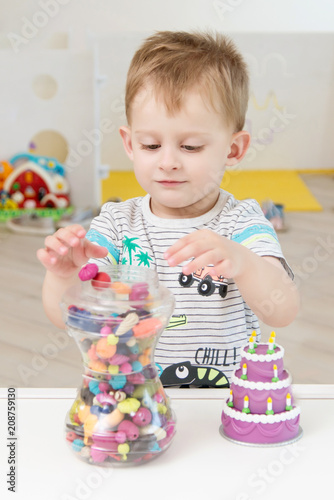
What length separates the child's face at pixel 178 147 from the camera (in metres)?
0.74

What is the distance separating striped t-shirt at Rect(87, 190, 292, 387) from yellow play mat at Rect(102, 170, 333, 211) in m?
2.07

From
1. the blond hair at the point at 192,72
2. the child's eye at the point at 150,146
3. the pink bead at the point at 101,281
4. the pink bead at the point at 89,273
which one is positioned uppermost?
the blond hair at the point at 192,72

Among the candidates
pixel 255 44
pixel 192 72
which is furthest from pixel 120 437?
pixel 255 44

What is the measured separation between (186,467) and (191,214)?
15.2 inches

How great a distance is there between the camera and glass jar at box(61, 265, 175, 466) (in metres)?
0.52

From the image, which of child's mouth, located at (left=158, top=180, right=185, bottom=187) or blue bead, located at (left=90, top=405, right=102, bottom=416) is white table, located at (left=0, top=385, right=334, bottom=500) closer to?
blue bead, located at (left=90, top=405, right=102, bottom=416)

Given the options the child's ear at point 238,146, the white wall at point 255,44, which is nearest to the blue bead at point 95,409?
the child's ear at point 238,146

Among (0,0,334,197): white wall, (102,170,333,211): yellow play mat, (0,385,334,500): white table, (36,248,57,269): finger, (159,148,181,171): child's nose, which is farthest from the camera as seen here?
(0,0,334,197): white wall

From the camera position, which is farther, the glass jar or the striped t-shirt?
the striped t-shirt

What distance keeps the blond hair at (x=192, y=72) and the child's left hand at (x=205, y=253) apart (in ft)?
0.69

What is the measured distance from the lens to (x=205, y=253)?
56cm

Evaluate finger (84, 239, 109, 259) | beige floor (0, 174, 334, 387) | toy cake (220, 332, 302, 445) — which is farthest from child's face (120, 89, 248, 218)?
beige floor (0, 174, 334, 387)

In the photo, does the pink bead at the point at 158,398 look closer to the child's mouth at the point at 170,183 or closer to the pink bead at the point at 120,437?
the pink bead at the point at 120,437

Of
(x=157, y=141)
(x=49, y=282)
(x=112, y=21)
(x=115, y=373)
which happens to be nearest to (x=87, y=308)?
(x=115, y=373)
